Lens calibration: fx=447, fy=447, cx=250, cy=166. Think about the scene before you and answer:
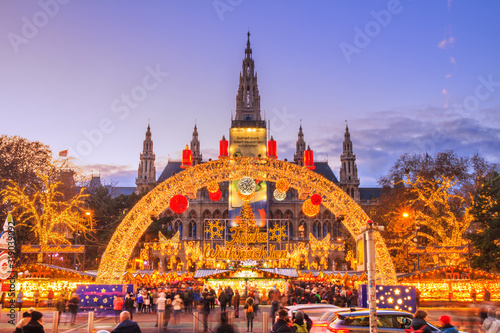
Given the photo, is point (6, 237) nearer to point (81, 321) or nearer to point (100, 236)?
point (81, 321)

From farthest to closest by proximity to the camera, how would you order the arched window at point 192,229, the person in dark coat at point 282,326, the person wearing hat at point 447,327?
the arched window at point 192,229
the person wearing hat at point 447,327
the person in dark coat at point 282,326

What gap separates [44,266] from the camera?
80.3ft

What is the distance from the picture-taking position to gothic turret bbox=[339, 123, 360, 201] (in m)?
68.8

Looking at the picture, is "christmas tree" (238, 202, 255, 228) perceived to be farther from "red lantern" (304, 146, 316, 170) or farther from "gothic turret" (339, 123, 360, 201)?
"gothic turret" (339, 123, 360, 201)

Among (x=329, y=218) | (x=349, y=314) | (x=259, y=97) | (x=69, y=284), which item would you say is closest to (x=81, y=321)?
(x=69, y=284)

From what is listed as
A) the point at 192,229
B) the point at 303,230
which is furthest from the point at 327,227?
the point at 192,229

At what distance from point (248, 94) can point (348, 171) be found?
20983 millimetres

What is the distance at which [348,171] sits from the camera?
69.5 m

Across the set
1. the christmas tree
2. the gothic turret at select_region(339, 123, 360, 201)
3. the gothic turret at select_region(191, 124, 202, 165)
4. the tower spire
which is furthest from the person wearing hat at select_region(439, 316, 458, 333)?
the gothic turret at select_region(191, 124, 202, 165)

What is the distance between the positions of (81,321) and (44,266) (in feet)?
24.4

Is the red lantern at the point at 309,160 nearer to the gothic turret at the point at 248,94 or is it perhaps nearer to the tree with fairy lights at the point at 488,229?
the tree with fairy lights at the point at 488,229

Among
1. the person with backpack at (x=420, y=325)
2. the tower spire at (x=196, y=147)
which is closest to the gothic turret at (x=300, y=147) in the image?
the tower spire at (x=196, y=147)

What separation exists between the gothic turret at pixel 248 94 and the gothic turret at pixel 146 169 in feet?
48.2

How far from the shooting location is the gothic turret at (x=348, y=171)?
68750 millimetres
